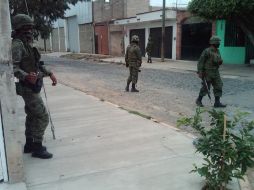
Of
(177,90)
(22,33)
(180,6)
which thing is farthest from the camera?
(180,6)

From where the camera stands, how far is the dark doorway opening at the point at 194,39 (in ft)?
73.4

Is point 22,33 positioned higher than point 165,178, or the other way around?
point 22,33

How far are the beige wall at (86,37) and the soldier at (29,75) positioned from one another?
116 feet

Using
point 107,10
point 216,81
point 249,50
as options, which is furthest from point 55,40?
point 216,81

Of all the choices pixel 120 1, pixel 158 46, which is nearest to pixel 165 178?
pixel 158 46

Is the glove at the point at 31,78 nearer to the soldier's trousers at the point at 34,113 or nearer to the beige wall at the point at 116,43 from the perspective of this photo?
the soldier's trousers at the point at 34,113

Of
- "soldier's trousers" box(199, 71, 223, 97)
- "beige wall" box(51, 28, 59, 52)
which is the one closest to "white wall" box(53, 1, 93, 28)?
"beige wall" box(51, 28, 59, 52)

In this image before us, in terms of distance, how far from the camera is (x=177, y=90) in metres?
11.5

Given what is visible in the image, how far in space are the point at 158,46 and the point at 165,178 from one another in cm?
2457

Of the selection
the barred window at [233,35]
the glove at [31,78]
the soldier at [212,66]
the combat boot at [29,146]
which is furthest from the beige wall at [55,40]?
the glove at [31,78]

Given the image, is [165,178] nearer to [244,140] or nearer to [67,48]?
[244,140]

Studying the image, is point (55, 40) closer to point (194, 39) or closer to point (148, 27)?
point (148, 27)

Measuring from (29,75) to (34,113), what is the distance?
1.71 feet

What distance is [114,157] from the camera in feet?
15.0
